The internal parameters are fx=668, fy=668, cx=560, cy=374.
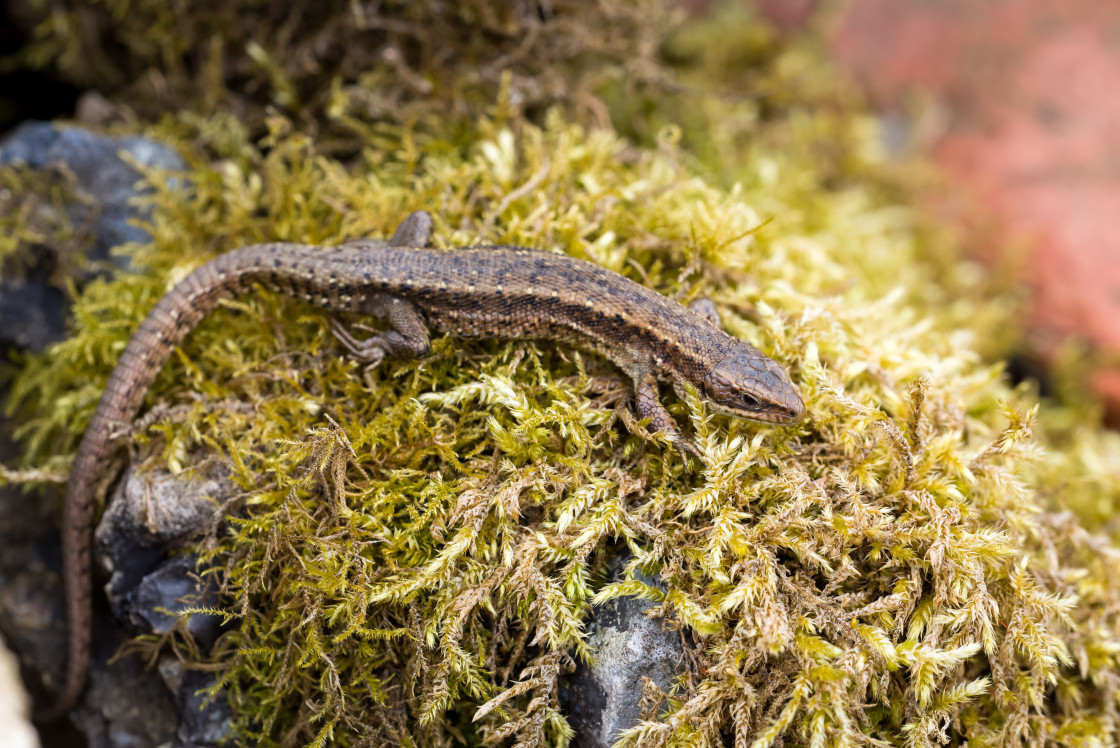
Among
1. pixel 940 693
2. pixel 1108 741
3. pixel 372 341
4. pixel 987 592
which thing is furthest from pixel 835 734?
pixel 372 341

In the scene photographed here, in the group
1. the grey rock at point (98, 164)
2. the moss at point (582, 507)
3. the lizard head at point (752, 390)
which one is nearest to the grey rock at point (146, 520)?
the moss at point (582, 507)

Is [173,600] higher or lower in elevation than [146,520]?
lower

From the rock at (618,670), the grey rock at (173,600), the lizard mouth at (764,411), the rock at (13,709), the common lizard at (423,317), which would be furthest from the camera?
the rock at (13,709)

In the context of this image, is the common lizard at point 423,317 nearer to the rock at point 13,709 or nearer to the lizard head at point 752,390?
the lizard head at point 752,390

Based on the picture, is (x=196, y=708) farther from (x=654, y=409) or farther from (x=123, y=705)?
(x=654, y=409)

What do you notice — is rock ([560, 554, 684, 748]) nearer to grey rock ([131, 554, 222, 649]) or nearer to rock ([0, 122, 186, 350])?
grey rock ([131, 554, 222, 649])

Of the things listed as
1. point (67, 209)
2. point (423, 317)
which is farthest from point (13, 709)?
point (423, 317)
